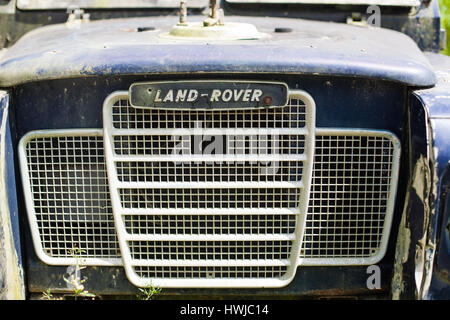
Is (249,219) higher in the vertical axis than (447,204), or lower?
lower

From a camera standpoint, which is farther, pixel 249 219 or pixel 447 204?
pixel 249 219

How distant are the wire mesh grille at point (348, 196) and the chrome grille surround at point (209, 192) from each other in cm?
8

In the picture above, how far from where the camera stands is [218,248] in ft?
8.50

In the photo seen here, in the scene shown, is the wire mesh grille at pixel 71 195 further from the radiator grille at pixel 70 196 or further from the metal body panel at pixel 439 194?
the metal body panel at pixel 439 194

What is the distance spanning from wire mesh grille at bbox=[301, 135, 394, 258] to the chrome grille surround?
79 mm

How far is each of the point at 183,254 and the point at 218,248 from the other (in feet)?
0.43

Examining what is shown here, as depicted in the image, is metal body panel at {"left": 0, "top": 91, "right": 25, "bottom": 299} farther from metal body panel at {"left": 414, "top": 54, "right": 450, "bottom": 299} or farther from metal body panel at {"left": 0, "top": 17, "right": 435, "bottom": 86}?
metal body panel at {"left": 414, "top": 54, "right": 450, "bottom": 299}

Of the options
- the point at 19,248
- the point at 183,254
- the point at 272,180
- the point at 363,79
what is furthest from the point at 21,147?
the point at 363,79

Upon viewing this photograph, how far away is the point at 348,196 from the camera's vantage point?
2516 millimetres

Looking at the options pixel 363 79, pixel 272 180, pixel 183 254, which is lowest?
pixel 183 254

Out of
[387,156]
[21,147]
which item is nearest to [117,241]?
[21,147]

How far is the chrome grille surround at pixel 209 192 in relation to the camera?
2414 mm

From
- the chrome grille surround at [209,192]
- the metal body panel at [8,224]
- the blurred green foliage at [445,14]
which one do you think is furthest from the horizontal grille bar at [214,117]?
the blurred green foliage at [445,14]

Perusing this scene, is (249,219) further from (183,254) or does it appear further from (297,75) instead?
(297,75)
